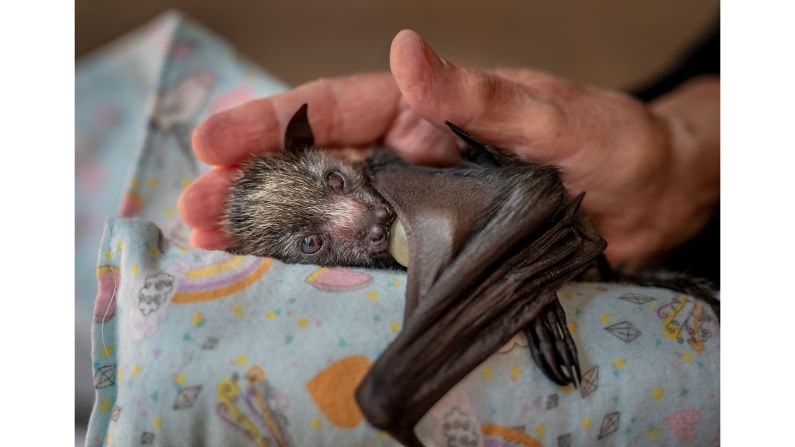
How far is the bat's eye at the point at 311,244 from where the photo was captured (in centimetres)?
129

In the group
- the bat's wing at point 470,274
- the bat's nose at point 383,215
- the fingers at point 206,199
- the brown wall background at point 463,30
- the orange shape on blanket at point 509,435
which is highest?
the brown wall background at point 463,30

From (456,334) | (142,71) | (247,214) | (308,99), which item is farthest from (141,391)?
(142,71)

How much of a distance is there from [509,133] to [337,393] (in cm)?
68

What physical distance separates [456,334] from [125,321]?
0.46 meters

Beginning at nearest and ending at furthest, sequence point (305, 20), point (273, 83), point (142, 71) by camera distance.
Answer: point (273, 83), point (142, 71), point (305, 20)

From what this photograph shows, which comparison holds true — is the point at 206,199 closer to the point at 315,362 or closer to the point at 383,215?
the point at 383,215

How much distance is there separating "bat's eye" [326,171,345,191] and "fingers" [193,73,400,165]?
0.12 meters

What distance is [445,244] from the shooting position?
0.91 m

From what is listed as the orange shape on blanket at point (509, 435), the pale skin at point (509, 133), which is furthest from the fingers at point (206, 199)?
the orange shape on blanket at point (509, 435)

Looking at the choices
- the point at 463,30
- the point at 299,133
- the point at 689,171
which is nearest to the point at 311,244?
the point at 299,133

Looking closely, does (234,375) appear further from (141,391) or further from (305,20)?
(305,20)

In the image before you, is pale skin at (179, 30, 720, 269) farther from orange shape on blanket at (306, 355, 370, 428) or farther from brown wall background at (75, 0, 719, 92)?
brown wall background at (75, 0, 719, 92)

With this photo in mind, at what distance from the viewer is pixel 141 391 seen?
812mm

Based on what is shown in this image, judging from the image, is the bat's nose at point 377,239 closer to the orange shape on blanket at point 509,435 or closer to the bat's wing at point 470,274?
the bat's wing at point 470,274
